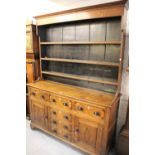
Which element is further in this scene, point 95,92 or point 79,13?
point 95,92

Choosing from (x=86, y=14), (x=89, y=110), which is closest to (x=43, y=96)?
(x=89, y=110)

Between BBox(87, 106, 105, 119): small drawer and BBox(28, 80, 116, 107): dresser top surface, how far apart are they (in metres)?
0.09

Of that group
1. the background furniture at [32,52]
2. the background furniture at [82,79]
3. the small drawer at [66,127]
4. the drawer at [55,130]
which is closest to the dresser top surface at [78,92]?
the background furniture at [82,79]

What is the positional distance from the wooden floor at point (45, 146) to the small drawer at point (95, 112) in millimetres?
784

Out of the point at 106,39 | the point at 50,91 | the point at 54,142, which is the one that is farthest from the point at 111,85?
the point at 54,142

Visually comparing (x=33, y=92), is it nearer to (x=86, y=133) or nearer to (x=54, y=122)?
(x=54, y=122)

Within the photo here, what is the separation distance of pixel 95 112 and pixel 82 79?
0.61 m

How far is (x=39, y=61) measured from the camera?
2750mm

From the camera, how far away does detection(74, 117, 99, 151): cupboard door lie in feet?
5.91

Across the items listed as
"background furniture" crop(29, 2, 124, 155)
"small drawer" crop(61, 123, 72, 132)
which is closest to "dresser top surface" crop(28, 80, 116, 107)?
"background furniture" crop(29, 2, 124, 155)

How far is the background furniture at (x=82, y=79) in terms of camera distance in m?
1.76

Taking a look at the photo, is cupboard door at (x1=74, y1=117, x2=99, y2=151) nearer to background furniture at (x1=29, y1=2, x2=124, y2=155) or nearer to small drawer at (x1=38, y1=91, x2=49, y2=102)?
background furniture at (x1=29, y1=2, x2=124, y2=155)
